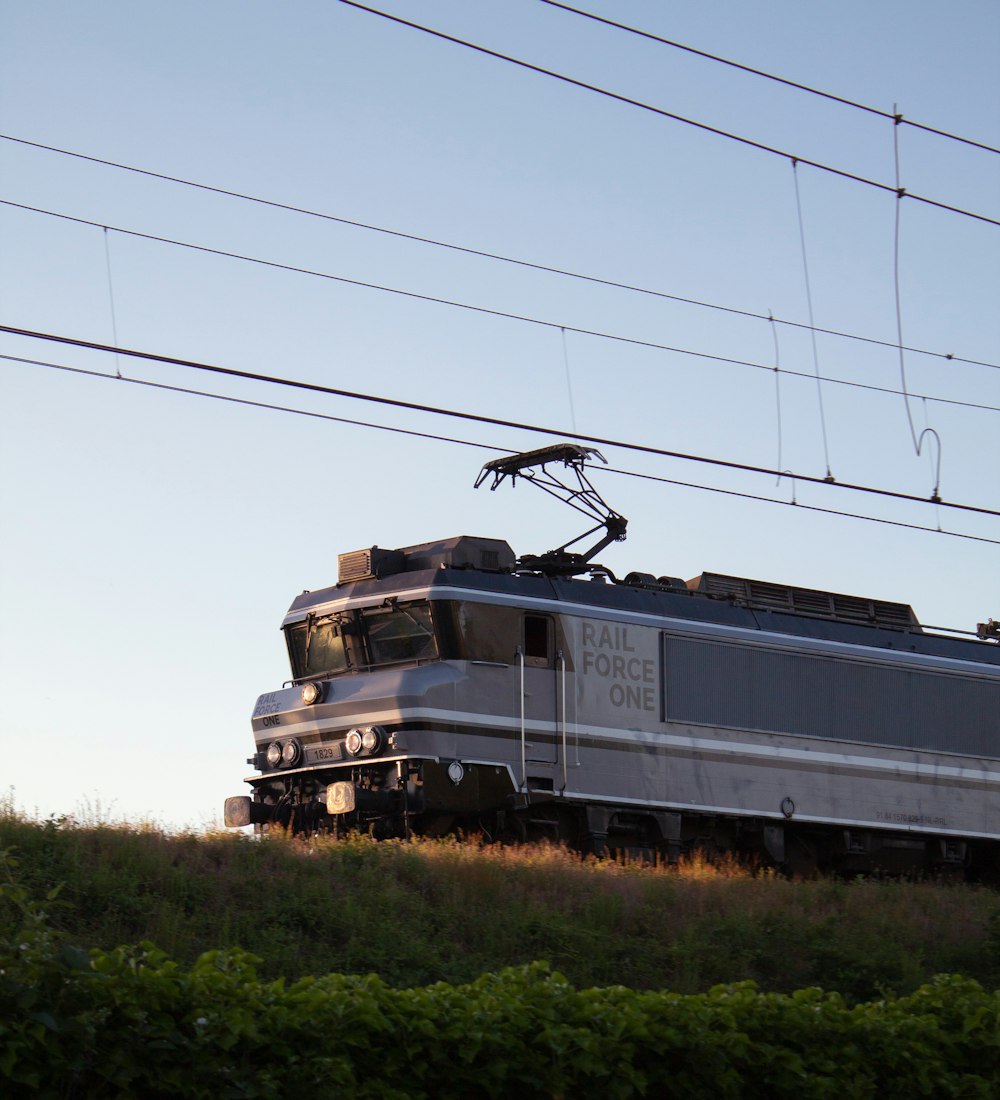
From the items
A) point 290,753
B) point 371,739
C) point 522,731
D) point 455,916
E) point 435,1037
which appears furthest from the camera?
point 290,753

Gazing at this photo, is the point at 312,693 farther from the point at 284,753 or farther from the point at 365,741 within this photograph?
the point at 365,741

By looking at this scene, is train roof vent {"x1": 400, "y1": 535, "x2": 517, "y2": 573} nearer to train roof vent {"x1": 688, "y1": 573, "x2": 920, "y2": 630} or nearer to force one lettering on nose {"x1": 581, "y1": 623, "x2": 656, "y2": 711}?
force one lettering on nose {"x1": 581, "y1": 623, "x2": 656, "y2": 711}

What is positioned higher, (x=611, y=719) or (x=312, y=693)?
(x=312, y=693)

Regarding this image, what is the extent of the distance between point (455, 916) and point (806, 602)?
397 inches

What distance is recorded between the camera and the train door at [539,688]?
1884cm

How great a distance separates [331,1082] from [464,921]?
635 cm

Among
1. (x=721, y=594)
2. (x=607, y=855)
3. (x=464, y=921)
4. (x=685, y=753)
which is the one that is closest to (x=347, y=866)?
(x=464, y=921)

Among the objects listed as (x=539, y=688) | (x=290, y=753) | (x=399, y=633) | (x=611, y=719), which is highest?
(x=399, y=633)

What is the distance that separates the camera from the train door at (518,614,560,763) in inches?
742

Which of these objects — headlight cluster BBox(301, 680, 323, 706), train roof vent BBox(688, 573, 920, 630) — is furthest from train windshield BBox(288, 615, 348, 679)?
train roof vent BBox(688, 573, 920, 630)

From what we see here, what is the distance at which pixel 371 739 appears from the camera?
1833 cm

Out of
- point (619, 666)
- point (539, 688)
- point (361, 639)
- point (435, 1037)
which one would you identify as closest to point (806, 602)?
point (619, 666)

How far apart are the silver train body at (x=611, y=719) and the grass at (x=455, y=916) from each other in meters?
1.68

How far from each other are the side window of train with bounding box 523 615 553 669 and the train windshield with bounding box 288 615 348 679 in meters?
2.42
